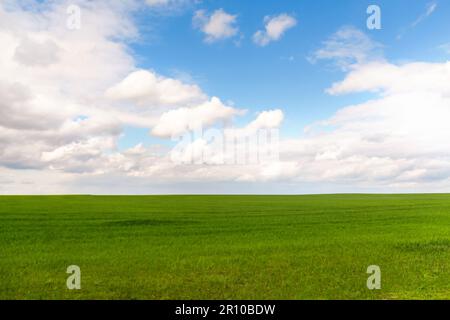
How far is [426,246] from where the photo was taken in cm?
2422

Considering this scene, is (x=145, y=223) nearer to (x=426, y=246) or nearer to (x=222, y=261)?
(x=222, y=261)

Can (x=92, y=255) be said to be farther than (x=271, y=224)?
No

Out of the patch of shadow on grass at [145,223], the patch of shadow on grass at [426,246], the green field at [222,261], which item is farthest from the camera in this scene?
the patch of shadow on grass at [145,223]

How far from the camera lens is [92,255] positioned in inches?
825

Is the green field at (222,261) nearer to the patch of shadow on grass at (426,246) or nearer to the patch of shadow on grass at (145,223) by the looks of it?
the patch of shadow on grass at (426,246)

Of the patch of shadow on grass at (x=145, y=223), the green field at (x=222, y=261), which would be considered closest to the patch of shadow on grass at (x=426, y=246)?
the green field at (x=222, y=261)

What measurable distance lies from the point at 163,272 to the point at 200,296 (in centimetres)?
357

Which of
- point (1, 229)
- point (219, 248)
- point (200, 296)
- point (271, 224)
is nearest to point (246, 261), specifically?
point (219, 248)

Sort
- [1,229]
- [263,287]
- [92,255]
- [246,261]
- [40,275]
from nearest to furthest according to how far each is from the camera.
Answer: [263,287]
[40,275]
[246,261]
[92,255]
[1,229]

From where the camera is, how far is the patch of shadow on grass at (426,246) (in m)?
23.1

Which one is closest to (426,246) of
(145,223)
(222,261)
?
(222,261)
